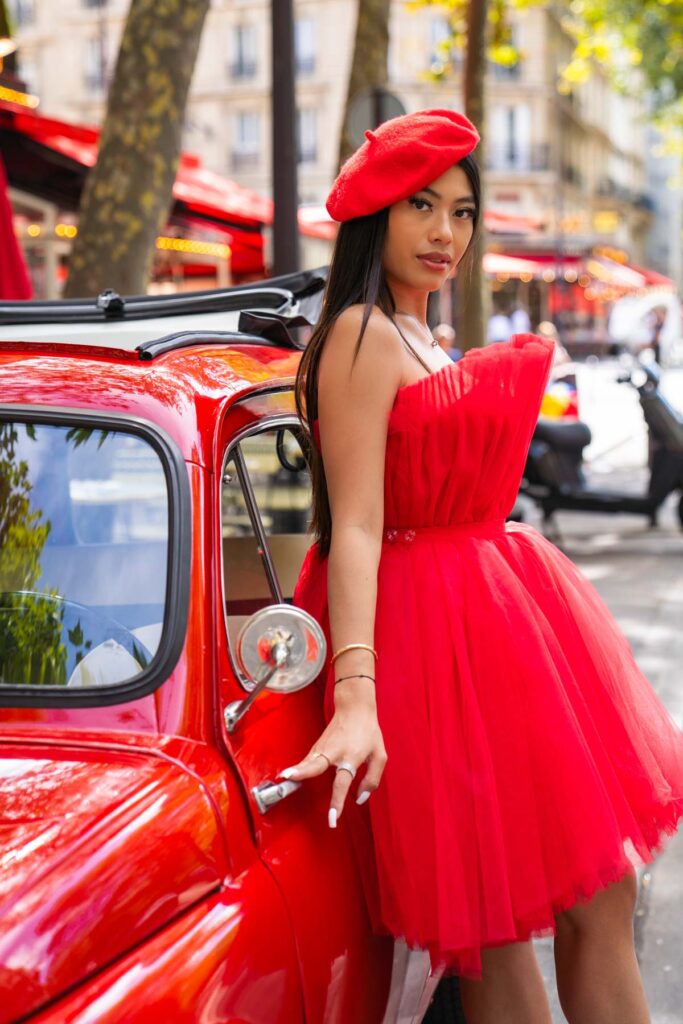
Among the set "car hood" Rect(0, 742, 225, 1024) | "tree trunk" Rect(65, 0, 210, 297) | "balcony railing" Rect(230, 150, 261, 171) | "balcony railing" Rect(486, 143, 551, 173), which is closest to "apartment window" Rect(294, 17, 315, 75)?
"balcony railing" Rect(230, 150, 261, 171)

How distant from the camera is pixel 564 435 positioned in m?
10.7

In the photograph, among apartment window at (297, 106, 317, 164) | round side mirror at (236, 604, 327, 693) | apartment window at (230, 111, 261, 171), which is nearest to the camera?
round side mirror at (236, 604, 327, 693)

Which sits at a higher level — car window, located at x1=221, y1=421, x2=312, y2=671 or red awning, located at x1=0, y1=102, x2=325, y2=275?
red awning, located at x1=0, y1=102, x2=325, y2=275

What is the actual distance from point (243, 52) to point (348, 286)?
53.0 meters

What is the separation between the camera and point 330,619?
2160 millimetres

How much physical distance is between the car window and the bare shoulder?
0.26 metres

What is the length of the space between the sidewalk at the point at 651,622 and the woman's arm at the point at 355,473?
1.68m

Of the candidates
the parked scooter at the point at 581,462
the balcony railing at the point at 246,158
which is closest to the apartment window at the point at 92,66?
the balcony railing at the point at 246,158

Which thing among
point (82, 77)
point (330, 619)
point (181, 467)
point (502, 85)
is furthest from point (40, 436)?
point (502, 85)

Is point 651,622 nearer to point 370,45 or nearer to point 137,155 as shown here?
point 137,155

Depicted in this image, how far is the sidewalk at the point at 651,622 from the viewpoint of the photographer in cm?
360

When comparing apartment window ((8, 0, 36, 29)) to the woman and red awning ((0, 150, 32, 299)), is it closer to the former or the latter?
red awning ((0, 150, 32, 299))

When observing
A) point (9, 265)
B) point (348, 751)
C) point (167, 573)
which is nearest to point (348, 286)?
point (167, 573)

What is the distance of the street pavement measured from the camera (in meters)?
3.62
